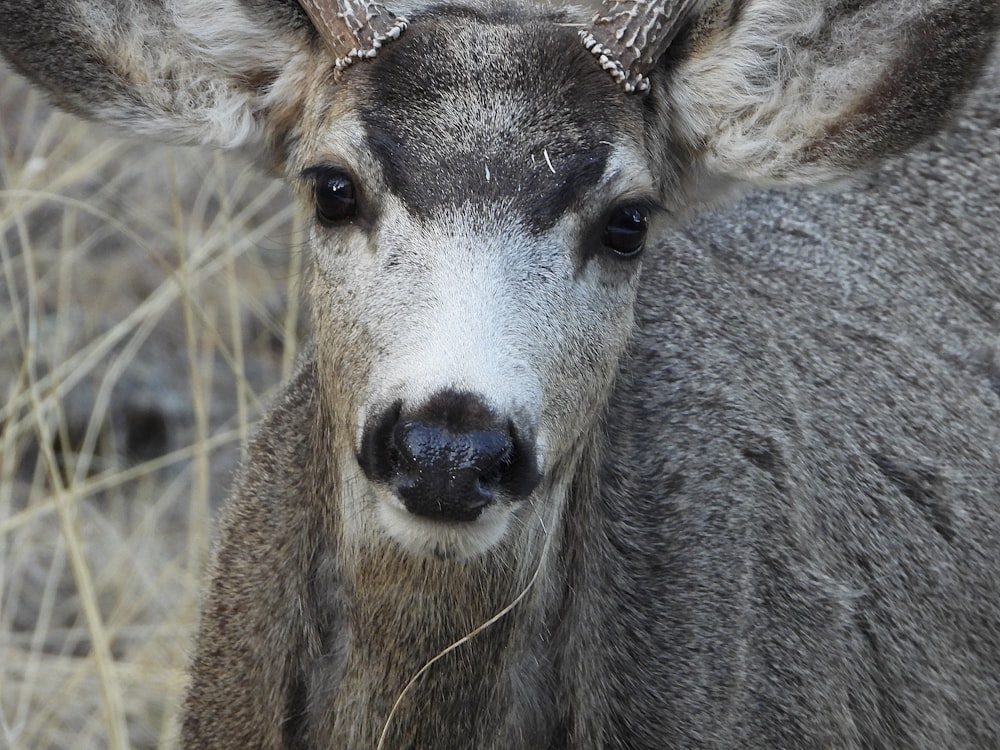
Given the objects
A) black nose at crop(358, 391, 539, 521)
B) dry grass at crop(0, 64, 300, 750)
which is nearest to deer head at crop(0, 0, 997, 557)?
black nose at crop(358, 391, 539, 521)

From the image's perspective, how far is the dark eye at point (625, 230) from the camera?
13.9ft

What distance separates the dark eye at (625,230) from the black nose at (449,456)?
776 mm

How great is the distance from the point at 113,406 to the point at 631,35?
5.29m

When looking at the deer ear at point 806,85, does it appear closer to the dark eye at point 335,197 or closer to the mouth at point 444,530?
the dark eye at point 335,197

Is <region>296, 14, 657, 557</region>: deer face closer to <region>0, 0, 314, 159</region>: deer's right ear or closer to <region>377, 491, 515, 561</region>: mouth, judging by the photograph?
<region>377, 491, 515, 561</region>: mouth

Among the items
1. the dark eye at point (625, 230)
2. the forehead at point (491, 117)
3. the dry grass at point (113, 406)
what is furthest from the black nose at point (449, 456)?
the dry grass at point (113, 406)

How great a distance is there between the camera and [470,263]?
3.86 m

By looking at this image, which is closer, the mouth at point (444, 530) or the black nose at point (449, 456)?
the black nose at point (449, 456)

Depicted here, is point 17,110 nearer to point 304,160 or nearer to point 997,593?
point 304,160

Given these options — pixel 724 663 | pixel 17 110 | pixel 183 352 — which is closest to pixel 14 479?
pixel 183 352

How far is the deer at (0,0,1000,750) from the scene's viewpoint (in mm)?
3943

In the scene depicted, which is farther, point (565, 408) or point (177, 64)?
point (177, 64)

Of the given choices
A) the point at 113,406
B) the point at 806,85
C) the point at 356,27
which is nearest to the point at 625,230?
the point at 806,85

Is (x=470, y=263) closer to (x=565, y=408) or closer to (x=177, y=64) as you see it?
(x=565, y=408)
